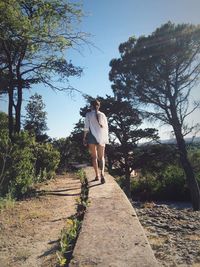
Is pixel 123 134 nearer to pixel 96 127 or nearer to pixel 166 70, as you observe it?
pixel 166 70

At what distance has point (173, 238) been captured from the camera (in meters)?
3.66

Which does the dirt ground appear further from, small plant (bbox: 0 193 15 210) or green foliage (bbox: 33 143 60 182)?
green foliage (bbox: 33 143 60 182)

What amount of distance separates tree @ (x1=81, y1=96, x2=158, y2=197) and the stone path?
1775 cm

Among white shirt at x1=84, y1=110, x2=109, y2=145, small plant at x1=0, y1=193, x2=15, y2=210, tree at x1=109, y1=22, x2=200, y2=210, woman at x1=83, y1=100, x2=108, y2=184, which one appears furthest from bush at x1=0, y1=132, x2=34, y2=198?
tree at x1=109, y1=22, x2=200, y2=210

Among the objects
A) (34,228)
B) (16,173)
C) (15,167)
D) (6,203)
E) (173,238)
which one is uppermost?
(15,167)

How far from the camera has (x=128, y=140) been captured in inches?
942

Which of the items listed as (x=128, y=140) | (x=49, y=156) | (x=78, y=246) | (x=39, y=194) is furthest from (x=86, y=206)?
(x=128, y=140)

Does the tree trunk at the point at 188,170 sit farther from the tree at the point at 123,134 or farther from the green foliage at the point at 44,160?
the green foliage at the point at 44,160

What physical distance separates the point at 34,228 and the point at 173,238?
153cm

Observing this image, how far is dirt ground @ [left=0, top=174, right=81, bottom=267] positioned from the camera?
2.96 m

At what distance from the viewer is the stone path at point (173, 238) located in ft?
9.75

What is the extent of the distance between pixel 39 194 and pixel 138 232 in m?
3.47

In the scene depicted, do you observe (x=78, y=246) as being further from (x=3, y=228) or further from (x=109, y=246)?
(x=3, y=228)

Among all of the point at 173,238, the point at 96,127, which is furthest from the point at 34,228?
the point at 96,127
